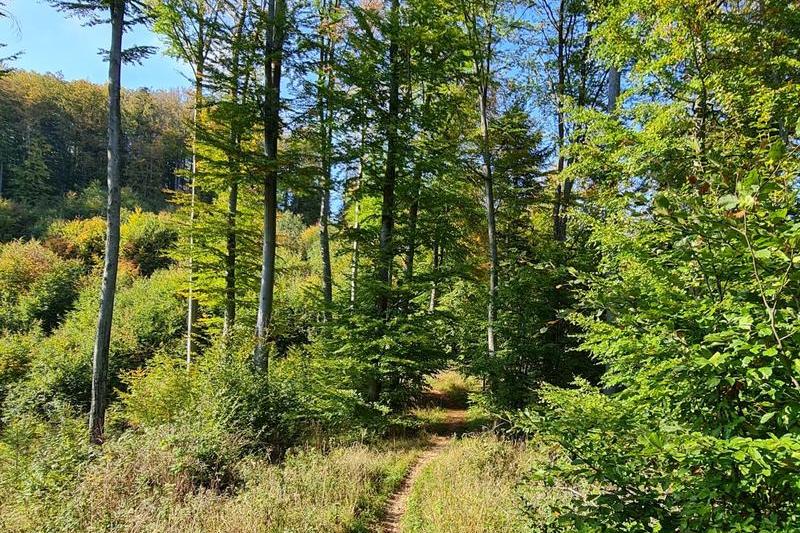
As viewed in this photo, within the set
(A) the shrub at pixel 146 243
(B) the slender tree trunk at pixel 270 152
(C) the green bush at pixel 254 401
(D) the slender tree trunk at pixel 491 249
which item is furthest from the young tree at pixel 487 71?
(A) the shrub at pixel 146 243

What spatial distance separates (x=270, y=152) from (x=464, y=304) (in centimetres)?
678

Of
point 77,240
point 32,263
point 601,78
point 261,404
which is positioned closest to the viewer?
point 261,404

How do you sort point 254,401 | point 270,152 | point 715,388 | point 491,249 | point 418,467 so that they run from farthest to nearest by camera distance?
point 491,249 → point 270,152 → point 254,401 → point 418,467 → point 715,388

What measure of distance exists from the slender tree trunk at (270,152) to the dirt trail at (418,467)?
3.89 metres

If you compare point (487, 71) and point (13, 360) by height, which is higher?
point (487, 71)

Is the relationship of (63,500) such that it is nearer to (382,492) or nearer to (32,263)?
(382,492)

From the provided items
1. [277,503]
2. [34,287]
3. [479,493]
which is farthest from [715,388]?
[34,287]

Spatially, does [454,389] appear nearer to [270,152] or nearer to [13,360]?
[270,152]

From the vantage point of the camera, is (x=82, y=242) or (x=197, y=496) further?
(x=82, y=242)

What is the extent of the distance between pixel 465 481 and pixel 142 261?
93.1ft

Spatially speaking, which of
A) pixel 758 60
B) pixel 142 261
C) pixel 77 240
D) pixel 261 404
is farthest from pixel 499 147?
pixel 77 240

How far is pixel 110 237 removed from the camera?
7.90 metres

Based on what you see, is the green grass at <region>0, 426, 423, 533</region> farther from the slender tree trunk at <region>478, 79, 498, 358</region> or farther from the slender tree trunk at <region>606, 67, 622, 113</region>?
the slender tree trunk at <region>606, 67, 622, 113</region>

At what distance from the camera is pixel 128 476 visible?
5102 mm
